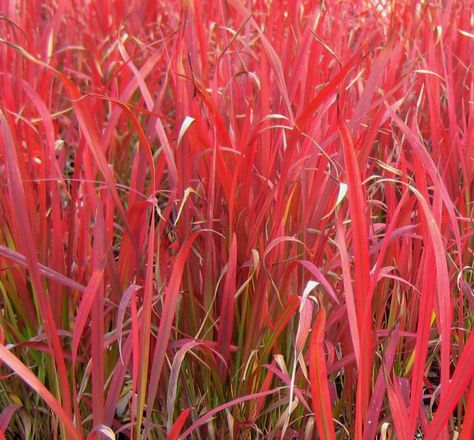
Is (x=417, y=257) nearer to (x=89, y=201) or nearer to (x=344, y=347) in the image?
(x=344, y=347)

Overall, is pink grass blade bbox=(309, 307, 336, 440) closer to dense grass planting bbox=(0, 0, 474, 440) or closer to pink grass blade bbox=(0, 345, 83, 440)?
dense grass planting bbox=(0, 0, 474, 440)

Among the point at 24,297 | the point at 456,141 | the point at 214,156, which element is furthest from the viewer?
the point at 456,141

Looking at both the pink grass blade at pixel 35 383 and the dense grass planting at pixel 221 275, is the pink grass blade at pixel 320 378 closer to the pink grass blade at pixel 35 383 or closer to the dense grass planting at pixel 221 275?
the dense grass planting at pixel 221 275

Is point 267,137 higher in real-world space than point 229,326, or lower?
higher

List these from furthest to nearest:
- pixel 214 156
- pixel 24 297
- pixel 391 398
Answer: pixel 24 297
pixel 214 156
pixel 391 398

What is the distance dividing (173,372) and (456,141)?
0.56m

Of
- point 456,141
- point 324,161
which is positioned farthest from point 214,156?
point 456,141

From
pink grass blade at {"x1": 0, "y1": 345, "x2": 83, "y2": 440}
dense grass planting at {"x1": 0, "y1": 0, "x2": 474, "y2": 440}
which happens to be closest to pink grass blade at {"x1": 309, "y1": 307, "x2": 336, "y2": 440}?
dense grass planting at {"x1": 0, "y1": 0, "x2": 474, "y2": 440}

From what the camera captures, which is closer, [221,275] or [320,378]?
[320,378]

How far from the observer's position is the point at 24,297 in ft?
2.95

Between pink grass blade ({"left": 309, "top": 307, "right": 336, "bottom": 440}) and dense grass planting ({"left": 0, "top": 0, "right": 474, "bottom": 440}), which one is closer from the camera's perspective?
pink grass blade ({"left": 309, "top": 307, "right": 336, "bottom": 440})

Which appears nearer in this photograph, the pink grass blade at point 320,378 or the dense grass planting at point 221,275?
the pink grass blade at point 320,378

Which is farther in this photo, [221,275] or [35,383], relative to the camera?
[221,275]

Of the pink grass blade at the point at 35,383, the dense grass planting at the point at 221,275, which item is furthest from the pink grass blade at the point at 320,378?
the pink grass blade at the point at 35,383
